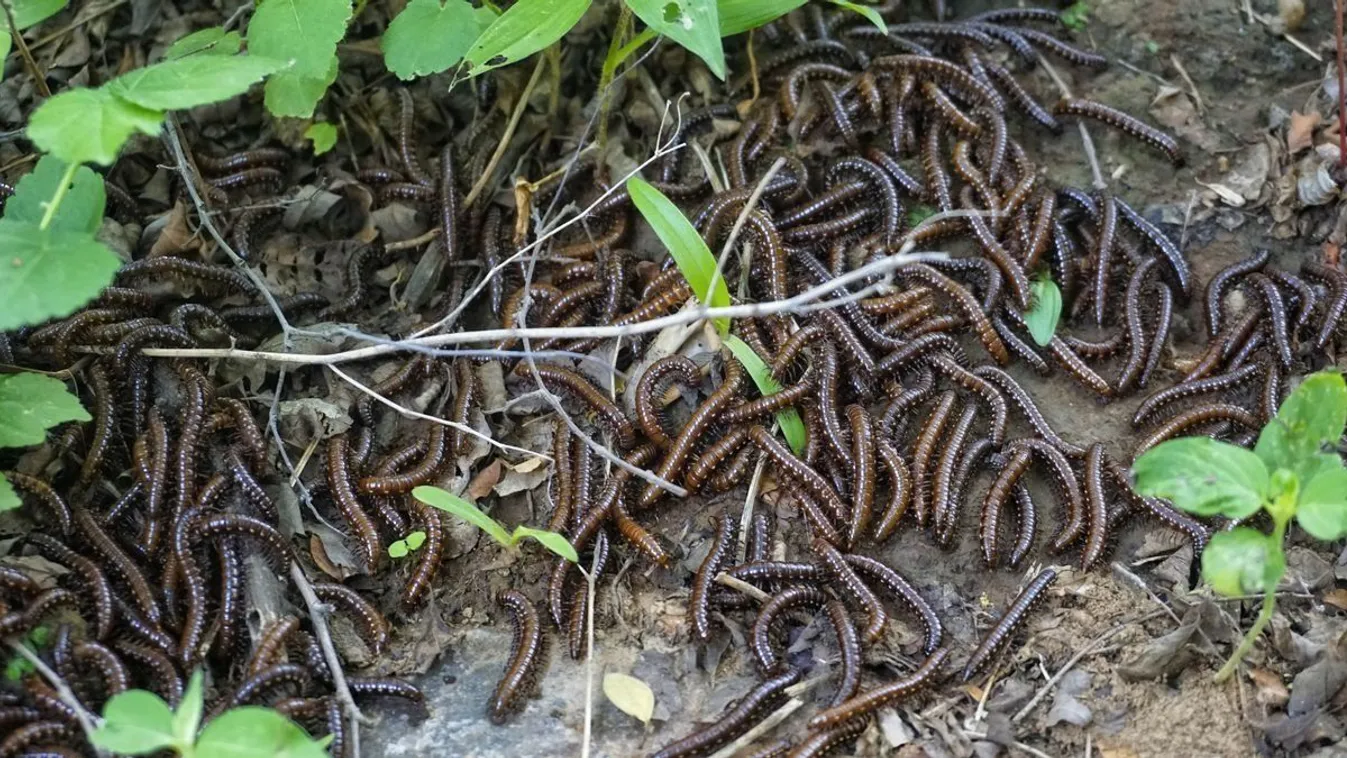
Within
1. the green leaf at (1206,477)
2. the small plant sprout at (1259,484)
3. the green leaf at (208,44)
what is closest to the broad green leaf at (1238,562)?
the small plant sprout at (1259,484)

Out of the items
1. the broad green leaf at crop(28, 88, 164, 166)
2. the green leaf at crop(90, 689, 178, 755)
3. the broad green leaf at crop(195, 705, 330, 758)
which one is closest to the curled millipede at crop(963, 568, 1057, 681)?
the broad green leaf at crop(195, 705, 330, 758)

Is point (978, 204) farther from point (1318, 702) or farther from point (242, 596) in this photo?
point (242, 596)

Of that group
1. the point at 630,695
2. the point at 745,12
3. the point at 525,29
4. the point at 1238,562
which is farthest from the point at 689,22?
the point at 1238,562

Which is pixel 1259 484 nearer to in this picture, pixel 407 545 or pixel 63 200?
pixel 407 545

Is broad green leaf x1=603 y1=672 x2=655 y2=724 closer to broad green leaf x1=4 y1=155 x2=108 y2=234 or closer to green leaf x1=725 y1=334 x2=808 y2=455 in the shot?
green leaf x1=725 y1=334 x2=808 y2=455

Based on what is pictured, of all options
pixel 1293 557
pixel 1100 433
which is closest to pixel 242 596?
pixel 1100 433

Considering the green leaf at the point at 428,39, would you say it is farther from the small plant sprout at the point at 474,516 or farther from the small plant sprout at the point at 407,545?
the small plant sprout at the point at 407,545
